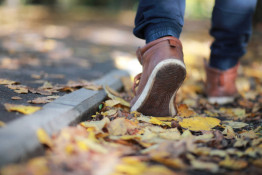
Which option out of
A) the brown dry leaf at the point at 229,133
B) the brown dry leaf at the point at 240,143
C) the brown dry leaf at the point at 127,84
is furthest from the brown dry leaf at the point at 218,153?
the brown dry leaf at the point at 127,84

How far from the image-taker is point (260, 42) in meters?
5.40

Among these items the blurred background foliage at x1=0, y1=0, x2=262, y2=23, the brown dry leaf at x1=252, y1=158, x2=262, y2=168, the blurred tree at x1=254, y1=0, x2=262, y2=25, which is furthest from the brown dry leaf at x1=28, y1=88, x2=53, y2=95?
the blurred background foliage at x1=0, y1=0, x2=262, y2=23

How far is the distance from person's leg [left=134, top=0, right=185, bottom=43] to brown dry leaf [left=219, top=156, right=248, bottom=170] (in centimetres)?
77

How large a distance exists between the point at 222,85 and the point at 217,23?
0.52 metres

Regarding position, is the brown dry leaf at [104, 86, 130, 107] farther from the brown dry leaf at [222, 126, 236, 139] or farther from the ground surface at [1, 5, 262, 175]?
the brown dry leaf at [222, 126, 236, 139]

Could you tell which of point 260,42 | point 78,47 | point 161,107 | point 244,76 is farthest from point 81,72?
point 260,42

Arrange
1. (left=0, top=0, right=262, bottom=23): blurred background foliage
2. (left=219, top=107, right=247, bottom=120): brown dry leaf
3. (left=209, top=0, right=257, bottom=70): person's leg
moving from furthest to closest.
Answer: (left=0, top=0, right=262, bottom=23): blurred background foliage → (left=209, top=0, right=257, bottom=70): person's leg → (left=219, top=107, right=247, bottom=120): brown dry leaf

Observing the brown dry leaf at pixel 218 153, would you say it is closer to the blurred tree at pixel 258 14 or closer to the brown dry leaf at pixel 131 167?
the brown dry leaf at pixel 131 167

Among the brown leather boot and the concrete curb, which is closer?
the concrete curb

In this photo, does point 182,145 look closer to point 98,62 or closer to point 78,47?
point 98,62

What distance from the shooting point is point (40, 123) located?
1.22 metres

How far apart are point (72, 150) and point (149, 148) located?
33 centimetres

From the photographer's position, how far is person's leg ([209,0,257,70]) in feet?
7.23

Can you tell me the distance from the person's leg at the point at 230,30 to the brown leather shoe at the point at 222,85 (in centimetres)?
5
